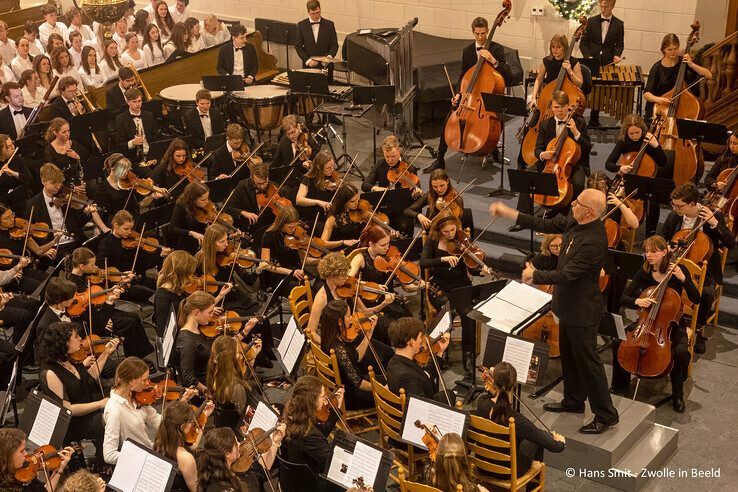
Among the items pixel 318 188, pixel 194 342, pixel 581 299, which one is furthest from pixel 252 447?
pixel 318 188

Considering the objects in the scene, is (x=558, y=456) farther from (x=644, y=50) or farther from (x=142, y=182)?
(x=644, y=50)

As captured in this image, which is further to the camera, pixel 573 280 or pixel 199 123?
pixel 199 123

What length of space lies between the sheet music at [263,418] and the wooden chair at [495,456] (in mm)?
1155

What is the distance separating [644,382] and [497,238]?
8.44ft

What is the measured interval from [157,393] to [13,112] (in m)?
6.05

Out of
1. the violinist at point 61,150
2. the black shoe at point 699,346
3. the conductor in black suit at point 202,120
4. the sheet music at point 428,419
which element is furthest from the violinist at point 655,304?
the violinist at point 61,150

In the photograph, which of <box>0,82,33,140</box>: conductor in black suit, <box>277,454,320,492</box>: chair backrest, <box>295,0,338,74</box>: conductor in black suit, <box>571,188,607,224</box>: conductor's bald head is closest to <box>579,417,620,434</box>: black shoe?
<box>571,188,607,224</box>: conductor's bald head

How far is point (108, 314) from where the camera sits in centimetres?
810

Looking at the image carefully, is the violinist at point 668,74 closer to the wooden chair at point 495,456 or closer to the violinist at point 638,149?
the violinist at point 638,149

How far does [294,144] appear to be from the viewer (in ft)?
32.9

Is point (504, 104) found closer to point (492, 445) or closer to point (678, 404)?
point (678, 404)

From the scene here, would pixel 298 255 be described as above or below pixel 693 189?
below

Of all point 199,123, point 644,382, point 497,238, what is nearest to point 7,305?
point 199,123

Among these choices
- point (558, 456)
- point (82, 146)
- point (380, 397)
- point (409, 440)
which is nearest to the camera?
point (409, 440)
